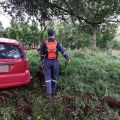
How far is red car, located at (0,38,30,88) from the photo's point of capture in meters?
8.45

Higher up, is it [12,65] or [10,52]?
Answer: [10,52]

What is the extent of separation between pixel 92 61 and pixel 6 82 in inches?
253

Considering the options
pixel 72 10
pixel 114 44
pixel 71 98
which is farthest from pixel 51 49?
pixel 114 44

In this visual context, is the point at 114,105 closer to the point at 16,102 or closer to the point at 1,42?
the point at 16,102

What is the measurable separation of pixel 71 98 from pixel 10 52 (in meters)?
2.07

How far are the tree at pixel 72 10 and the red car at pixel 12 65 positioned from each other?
310 centimetres

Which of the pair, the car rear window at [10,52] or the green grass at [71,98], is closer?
the green grass at [71,98]

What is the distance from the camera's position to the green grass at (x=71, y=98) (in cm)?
829

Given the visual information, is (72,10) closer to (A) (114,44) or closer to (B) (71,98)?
(B) (71,98)

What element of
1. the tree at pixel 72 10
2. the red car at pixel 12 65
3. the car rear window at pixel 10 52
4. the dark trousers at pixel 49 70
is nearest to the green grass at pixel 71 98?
the dark trousers at pixel 49 70

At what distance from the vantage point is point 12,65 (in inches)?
340

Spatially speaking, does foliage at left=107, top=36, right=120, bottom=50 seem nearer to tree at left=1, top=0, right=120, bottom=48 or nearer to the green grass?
the green grass

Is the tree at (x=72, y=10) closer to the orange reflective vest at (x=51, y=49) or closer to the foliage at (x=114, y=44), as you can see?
the orange reflective vest at (x=51, y=49)

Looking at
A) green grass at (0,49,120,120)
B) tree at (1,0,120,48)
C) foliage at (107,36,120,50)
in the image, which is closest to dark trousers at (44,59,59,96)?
green grass at (0,49,120,120)
